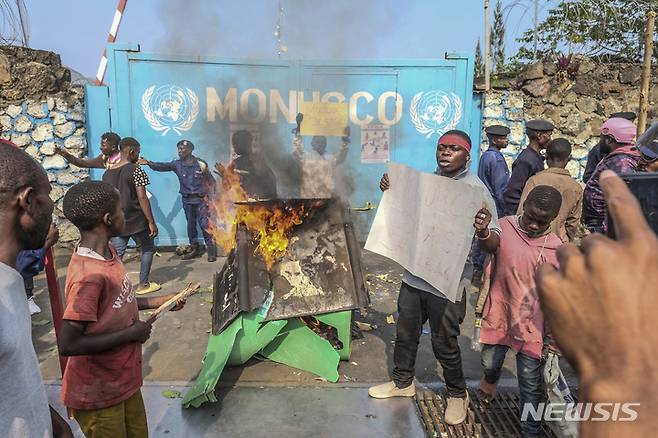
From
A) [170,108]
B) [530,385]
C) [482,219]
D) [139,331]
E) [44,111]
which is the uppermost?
[170,108]

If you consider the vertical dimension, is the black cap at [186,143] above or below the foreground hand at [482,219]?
above

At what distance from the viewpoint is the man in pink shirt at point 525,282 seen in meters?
2.88

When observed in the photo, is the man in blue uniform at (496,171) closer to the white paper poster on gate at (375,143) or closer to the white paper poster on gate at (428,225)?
the white paper poster on gate at (375,143)

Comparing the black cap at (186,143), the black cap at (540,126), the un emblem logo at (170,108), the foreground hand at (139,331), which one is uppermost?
the un emblem logo at (170,108)

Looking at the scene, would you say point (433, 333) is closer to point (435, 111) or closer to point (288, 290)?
point (288, 290)

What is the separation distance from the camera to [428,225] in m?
2.95

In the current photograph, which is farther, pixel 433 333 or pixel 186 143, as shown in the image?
pixel 186 143

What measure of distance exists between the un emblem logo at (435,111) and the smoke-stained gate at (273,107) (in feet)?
0.06

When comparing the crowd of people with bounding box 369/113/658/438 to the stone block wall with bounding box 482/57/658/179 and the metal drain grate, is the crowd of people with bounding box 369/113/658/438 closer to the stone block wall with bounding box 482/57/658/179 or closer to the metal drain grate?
the metal drain grate

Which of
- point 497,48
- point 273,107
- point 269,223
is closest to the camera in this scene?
point 269,223

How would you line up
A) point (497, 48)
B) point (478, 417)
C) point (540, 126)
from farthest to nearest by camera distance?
point (497, 48)
point (540, 126)
point (478, 417)

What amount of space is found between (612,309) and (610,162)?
4.13 m

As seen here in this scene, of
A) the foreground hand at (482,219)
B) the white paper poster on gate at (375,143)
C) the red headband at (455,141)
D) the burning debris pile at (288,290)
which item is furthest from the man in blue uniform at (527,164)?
the white paper poster on gate at (375,143)

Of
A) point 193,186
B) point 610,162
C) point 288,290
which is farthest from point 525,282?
point 193,186
